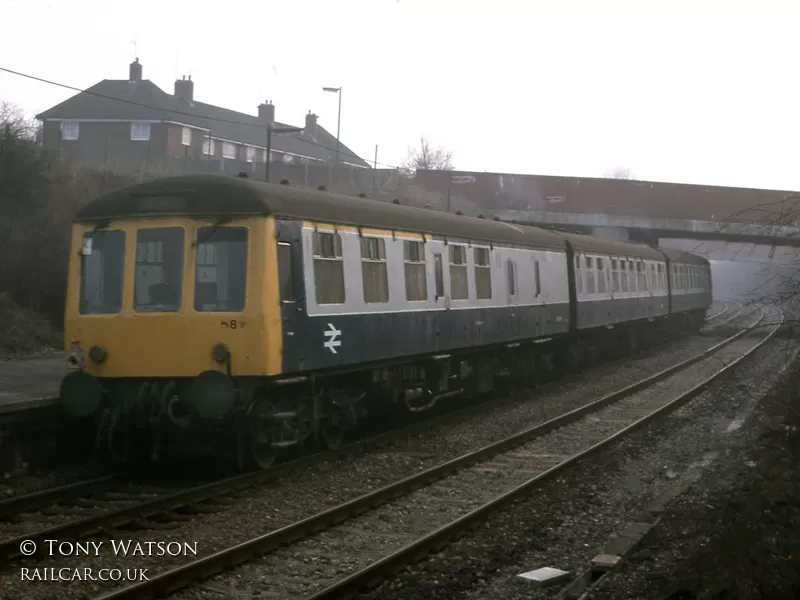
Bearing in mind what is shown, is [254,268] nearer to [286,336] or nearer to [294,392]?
[286,336]

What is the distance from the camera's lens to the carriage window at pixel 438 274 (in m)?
14.8

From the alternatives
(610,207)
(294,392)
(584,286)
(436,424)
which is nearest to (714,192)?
(610,207)

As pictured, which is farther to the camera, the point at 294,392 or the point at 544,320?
the point at 544,320

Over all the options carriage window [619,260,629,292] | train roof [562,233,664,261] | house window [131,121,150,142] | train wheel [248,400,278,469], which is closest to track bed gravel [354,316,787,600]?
train wheel [248,400,278,469]

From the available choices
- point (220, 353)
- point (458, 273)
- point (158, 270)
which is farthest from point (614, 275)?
point (220, 353)

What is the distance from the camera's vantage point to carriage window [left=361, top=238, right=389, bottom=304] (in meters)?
12.7

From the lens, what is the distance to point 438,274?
1492cm

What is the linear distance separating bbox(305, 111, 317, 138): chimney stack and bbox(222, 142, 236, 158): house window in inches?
448

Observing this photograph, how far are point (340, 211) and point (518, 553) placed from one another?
5.26 meters

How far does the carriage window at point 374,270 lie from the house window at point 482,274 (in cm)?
342

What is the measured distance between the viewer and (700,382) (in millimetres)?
21031

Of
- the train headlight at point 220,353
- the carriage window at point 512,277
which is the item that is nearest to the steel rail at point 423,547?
the train headlight at point 220,353

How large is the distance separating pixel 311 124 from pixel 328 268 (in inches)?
2464

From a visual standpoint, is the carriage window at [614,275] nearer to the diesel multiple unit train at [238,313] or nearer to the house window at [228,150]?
the diesel multiple unit train at [238,313]
